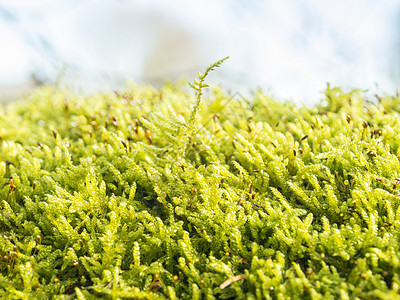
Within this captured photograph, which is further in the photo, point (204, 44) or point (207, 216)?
point (204, 44)

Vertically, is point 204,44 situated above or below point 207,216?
above

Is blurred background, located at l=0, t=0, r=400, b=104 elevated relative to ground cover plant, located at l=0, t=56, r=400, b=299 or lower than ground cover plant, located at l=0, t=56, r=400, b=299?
elevated

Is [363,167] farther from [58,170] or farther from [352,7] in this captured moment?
[352,7]

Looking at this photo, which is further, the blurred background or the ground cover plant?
the blurred background

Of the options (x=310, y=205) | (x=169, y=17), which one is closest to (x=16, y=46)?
(x=169, y=17)
